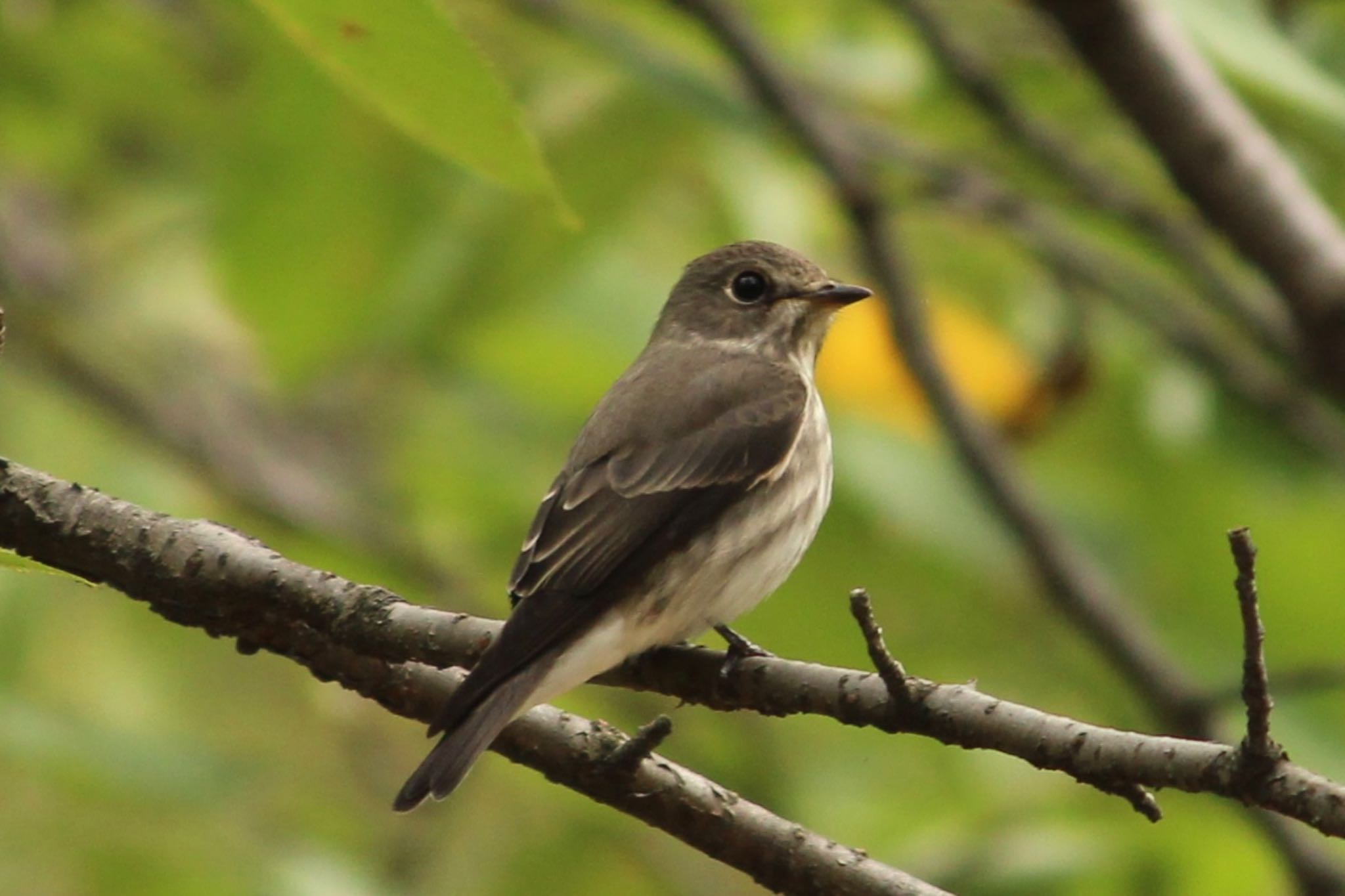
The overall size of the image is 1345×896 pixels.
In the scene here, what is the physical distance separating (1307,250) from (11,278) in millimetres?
4279

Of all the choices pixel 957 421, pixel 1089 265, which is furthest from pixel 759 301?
pixel 1089 265

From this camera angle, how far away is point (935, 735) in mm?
2857

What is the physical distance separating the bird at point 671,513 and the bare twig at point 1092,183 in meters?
0.64

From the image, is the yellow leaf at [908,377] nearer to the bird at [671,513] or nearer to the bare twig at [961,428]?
the bare twig at [961,428]

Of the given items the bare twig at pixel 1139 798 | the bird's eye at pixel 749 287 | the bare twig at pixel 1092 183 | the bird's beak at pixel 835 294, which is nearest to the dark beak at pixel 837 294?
the bird's beak at pixel 835 294

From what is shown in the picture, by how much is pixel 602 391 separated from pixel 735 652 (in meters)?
1.95

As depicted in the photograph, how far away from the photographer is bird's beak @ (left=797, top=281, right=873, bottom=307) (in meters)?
5.16

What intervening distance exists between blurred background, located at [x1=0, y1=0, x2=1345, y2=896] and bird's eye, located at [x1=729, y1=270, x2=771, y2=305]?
0.47 feet

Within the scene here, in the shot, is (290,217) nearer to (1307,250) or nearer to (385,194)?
(385,194)

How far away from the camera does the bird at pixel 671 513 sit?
10.8ft

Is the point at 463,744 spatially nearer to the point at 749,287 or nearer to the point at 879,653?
the point at 879,653

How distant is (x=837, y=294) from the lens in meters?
5.27

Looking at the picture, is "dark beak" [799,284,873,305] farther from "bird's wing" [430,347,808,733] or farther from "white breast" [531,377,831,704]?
"white breast" [531,377,831,704]

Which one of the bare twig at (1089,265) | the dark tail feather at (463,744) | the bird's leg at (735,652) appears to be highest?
the bare twig at (1089,265)
